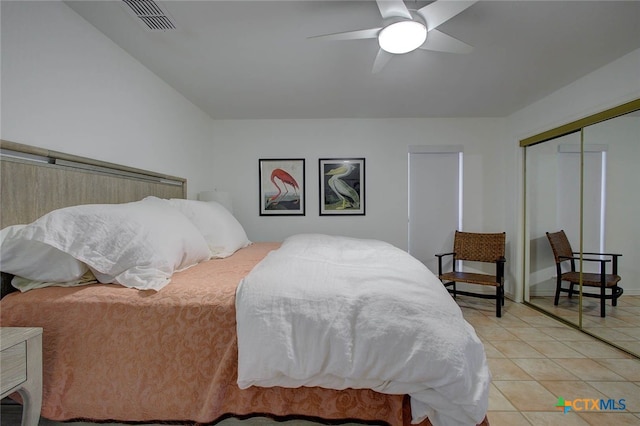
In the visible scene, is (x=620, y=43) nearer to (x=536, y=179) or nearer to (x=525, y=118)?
(x=525, y=118)

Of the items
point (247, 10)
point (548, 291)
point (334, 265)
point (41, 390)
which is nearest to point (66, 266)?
point (41, 390)

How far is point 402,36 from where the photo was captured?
1.51 metres

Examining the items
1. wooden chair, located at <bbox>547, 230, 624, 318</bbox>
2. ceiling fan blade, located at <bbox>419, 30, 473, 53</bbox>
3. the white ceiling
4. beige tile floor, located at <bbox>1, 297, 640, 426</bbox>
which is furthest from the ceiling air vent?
wooden chair, located at <bbox>547, 230, 624, 318</bbox>

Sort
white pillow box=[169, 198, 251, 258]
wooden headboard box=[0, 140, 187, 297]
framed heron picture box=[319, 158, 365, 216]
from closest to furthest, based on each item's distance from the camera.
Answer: wooden headboard box=[0, 140, 187, 297]
white pillow box=[169, 198, 251, 258]
framed heron picture box=[319, 158, 365, 216]

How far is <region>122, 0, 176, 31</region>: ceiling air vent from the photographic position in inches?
58.3

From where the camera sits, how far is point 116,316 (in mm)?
1090

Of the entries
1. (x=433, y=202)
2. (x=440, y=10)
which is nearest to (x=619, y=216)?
(x=433, y=202)

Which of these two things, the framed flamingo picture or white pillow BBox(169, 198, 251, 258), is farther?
the framed flamingo picture

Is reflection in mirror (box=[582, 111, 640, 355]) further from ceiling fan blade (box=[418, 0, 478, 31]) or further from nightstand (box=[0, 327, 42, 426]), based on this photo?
nightstand (box=[0, 327, 42, 426])

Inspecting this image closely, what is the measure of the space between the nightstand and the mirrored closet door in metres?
3.73

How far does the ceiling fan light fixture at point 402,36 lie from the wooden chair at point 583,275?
8.26 ft

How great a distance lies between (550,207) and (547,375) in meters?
1.89

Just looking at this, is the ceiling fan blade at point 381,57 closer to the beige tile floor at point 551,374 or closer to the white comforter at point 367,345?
the white comforter at point 367,345

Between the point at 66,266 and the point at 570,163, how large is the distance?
402 cm
